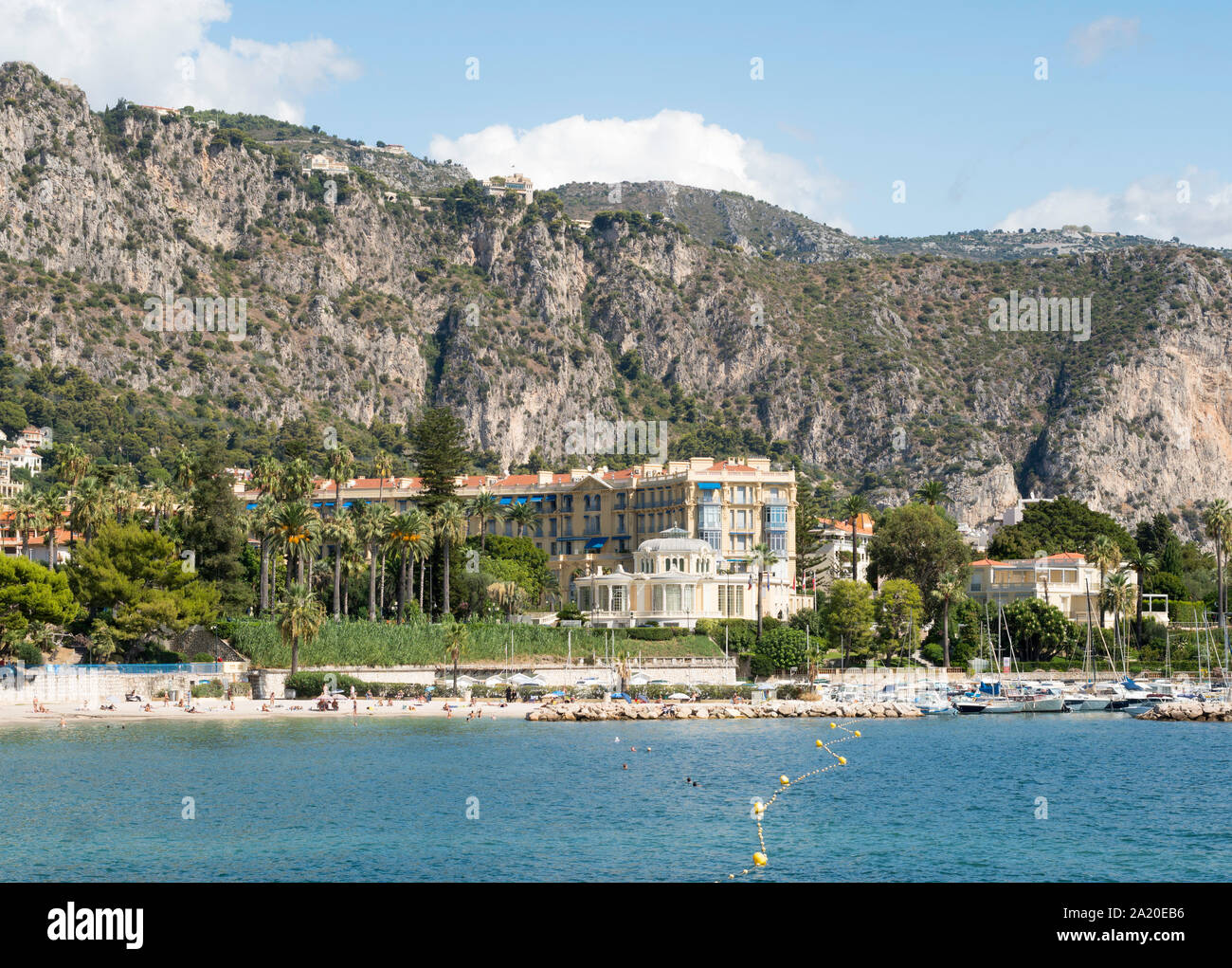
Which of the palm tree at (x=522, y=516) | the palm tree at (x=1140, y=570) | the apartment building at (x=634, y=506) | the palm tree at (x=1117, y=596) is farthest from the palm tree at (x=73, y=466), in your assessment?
the palm tree at (x=1140, y=570)

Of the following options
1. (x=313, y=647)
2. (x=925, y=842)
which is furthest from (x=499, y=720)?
(x=925, y=842)

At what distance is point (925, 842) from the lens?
43.7 metres

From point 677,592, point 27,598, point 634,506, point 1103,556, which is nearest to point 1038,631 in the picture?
point 1103,556

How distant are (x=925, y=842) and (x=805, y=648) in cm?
6563

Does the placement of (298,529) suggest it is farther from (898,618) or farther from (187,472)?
(898,618)

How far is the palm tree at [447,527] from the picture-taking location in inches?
4336

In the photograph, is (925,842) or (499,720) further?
(499,720)

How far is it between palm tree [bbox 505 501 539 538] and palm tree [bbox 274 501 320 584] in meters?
A: 46.6

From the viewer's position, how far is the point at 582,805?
50.4m

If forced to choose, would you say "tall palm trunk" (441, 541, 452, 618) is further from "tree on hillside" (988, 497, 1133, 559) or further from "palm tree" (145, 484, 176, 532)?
"tree on hillside" (988, 497, 1133, 559)

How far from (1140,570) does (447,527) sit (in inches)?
2968

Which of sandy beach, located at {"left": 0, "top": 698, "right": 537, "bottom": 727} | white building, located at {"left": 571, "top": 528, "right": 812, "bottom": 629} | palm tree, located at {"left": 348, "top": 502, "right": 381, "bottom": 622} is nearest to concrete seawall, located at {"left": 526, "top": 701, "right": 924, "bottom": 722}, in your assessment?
sandy beach, located at {"left": 0, "top": 698, "right": 537, "bottom": 727}
